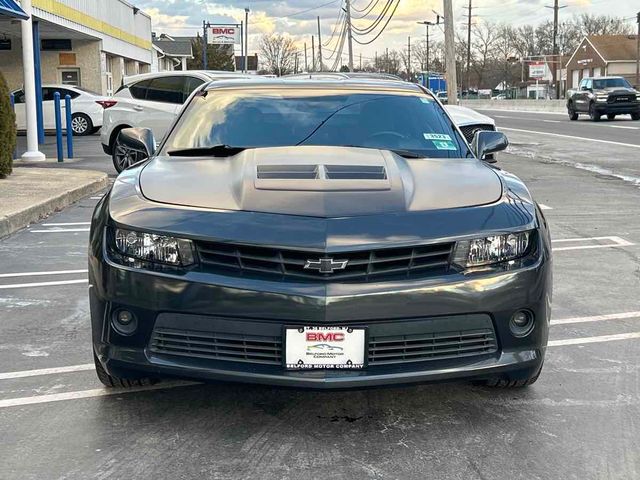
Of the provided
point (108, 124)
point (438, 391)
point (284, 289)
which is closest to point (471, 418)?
point (438, 391)

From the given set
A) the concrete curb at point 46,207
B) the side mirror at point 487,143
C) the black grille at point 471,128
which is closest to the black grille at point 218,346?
the side mirror at point 487,143

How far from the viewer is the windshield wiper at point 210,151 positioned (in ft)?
13.8

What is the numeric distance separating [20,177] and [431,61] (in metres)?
114

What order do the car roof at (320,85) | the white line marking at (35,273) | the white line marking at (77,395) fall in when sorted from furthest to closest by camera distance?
the white line marking at (35,273)
the car roof at (320,85)
the white line marking at (77,395)

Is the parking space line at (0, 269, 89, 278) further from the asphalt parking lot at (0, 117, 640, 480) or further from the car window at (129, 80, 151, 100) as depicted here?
the car window at (129, 80, 151, 100)

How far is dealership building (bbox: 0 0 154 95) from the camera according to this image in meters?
Answer: 21.9

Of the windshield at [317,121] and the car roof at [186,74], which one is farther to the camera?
the car roof at [186,74]

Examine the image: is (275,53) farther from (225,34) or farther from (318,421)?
(318,421)

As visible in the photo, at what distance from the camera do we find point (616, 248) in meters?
7.47

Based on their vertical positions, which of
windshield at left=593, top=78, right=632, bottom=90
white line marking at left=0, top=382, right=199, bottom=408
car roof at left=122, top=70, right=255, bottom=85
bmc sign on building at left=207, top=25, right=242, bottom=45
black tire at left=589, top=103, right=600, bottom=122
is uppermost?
bmc sign on building at left=207, top=25, right=242, bottom=45

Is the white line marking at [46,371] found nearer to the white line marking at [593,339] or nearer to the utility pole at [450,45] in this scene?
the white line marking at [593,339]

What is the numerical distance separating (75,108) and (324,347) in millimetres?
20674

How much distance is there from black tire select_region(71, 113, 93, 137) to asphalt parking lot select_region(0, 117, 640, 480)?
1813cm

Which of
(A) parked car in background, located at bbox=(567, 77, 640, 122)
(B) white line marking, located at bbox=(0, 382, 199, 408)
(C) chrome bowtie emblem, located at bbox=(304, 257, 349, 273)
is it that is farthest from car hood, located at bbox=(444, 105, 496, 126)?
(A) parked car in background, located at bbox=(567, 77, 640, 122)
